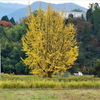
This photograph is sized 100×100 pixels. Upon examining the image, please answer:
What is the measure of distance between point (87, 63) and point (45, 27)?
2978 centimetres

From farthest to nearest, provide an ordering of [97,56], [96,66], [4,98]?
[97,56] < [96,66] < [4,98]

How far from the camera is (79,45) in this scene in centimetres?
5109

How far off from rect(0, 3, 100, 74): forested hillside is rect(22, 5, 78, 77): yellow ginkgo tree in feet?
51.3

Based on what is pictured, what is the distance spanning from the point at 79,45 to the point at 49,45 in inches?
1231

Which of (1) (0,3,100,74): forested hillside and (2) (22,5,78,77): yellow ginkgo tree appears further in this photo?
(1) (0,3,100,74): forested hillside

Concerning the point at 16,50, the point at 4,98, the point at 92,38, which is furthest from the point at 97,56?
the point at 4,98

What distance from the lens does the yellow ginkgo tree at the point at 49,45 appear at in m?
19.8

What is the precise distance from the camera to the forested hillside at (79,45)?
141ft

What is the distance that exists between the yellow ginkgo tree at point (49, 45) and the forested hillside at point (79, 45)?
15.6 meters

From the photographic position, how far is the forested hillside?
43.0 m

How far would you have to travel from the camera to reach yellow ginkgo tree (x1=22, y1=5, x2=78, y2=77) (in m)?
19.8

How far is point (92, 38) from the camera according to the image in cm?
5688

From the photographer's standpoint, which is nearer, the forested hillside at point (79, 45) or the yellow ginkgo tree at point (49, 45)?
the yellow ginkgo tree at point (49, 45)

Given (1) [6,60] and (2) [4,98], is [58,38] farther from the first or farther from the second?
(1) [6,60]
